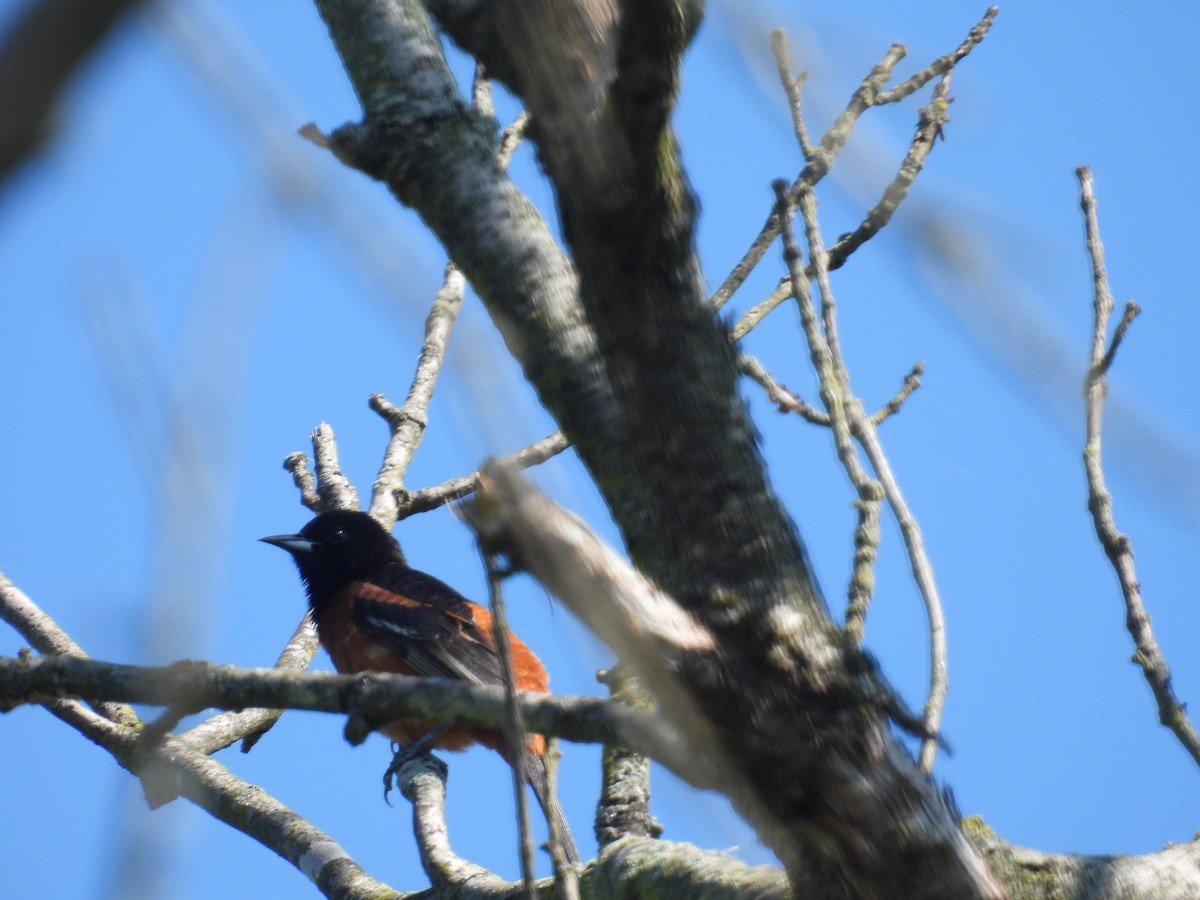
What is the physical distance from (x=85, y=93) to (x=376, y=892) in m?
3.34

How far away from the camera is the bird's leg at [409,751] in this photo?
5.28 metres

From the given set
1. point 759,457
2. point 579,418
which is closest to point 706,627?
point 759,457

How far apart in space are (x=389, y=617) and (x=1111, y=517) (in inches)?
179

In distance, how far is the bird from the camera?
21.3 ft

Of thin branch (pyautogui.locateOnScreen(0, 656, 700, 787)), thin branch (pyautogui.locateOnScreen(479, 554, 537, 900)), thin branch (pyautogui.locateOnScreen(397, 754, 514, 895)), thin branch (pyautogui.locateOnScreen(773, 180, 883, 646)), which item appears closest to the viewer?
thin branch (pyautogui.locateOnScreen(479, 554, 537, 900))

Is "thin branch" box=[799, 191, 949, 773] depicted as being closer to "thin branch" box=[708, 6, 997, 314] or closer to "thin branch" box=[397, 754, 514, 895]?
"thin branch" box=[708, 6, 997, 314]

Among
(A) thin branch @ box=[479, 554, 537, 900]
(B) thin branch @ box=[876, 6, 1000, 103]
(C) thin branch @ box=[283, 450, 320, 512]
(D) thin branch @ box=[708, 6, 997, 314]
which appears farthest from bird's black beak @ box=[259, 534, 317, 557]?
(A) thin branch @ box=[479, 554, 537, 900]

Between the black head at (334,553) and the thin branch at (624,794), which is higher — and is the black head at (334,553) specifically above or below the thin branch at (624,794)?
above

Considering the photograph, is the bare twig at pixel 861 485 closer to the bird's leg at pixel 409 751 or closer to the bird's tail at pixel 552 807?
the bird's tail at pixel 552 807

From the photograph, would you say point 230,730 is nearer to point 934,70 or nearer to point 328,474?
point 328,474

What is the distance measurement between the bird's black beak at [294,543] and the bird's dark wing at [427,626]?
0.50 m

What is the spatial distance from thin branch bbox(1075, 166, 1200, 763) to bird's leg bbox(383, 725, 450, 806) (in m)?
3.08

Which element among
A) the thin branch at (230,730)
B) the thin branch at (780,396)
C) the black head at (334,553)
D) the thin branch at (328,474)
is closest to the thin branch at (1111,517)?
the thin branch at (780,396)

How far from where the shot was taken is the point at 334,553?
705 cm
